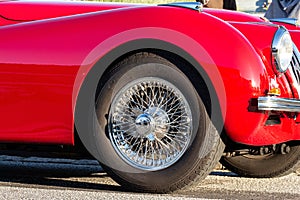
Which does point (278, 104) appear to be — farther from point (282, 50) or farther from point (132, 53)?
point (132, 53)

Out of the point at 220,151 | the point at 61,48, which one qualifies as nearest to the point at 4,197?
the point at 61,48

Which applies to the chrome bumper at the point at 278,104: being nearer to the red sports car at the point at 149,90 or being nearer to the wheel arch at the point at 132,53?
the red sports car at the point at 149,90

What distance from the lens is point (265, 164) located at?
584 cm

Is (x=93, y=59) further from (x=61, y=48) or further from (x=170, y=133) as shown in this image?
(x=170, y=133)

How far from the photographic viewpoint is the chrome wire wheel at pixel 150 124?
480 centimetres

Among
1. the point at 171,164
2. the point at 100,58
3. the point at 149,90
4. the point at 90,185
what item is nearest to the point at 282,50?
the point at 149,90

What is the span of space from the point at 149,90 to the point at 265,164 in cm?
136

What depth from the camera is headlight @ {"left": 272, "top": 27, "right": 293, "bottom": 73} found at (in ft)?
16.3

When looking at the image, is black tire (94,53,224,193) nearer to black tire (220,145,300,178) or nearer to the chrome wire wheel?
the chrome wire wheel

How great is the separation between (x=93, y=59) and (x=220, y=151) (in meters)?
0.93

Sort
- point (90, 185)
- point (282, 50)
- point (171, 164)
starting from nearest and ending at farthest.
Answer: point (171, 164) → point (282, 50) → point (90, 185)

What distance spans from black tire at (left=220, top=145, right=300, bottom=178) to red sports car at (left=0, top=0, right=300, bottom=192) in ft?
2.27

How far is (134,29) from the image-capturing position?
16.0ft

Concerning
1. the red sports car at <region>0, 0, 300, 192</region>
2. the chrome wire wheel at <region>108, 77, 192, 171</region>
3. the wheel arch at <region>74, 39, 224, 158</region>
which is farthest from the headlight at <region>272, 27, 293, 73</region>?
the chrome wire wheel at <region>108, 77, 192, 171</region>
